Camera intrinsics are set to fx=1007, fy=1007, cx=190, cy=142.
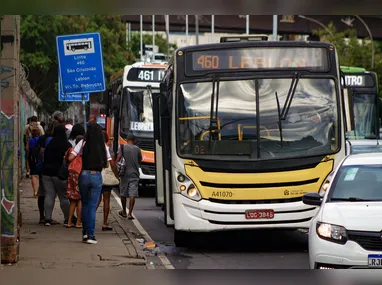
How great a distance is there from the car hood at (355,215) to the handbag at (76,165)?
6052mm

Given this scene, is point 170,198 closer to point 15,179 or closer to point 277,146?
point 277,146

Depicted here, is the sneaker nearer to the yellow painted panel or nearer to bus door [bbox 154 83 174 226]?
bus door [bbox 154 83 174 226]

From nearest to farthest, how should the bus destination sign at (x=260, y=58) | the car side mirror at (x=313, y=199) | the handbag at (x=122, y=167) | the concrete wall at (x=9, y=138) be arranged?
the car side mirror at (x=313, y=199), the concrete wall at (x=9, y=138), the bus destination sign at (x=260, y=58), the handbag at (x=122, y=167)

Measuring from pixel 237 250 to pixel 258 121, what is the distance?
7.10 feet

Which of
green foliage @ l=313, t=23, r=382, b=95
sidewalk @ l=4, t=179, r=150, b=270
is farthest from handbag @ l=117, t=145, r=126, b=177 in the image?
green foliage @ l=313, t=23, r=382, b=95

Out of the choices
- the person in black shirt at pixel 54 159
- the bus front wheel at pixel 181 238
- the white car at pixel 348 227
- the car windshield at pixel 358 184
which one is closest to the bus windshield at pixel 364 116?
the person in black shirt at pixel 54 159

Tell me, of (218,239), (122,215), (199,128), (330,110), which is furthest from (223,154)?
(122,215)

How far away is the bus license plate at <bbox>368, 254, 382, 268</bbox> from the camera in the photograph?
10.4 metres

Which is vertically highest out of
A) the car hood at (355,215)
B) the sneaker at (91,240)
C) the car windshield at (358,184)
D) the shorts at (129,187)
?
the car windshield at (358,184)

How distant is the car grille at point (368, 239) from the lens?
1052 centimetres

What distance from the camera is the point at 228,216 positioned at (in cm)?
1471

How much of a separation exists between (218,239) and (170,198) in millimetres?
2103

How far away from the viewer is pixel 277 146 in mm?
14969

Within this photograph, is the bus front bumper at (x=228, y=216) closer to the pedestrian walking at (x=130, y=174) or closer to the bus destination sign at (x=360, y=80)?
the pedestrian walking at (x=130, y=174)
